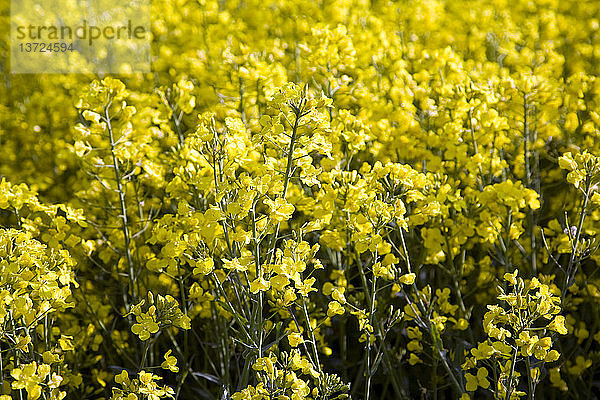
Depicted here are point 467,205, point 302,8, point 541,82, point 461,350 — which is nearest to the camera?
point 461,350

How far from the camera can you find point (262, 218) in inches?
77.2

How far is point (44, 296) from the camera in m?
1.92

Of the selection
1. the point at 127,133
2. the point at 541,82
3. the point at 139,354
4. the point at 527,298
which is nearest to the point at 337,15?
the point at 541,82

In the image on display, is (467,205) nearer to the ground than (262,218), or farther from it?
nearer to the ground

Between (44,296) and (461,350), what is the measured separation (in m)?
1.52

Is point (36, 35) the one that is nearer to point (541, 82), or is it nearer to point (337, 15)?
point (337, 15)

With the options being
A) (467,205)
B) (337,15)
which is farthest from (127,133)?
(337,15)

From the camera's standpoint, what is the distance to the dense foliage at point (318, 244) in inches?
77.2

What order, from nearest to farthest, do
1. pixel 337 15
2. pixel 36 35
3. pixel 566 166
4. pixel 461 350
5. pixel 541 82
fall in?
pixel 566 166
pixel 461 350
pixel 541 82
pixel 337 15
pixel 36 35

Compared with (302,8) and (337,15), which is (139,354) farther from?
(302,8)

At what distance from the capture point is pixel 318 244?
7.47 ft

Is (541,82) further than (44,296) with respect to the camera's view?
Yes

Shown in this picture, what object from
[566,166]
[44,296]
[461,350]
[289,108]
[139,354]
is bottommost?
[139,354]

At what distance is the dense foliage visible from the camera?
1.96 meters
